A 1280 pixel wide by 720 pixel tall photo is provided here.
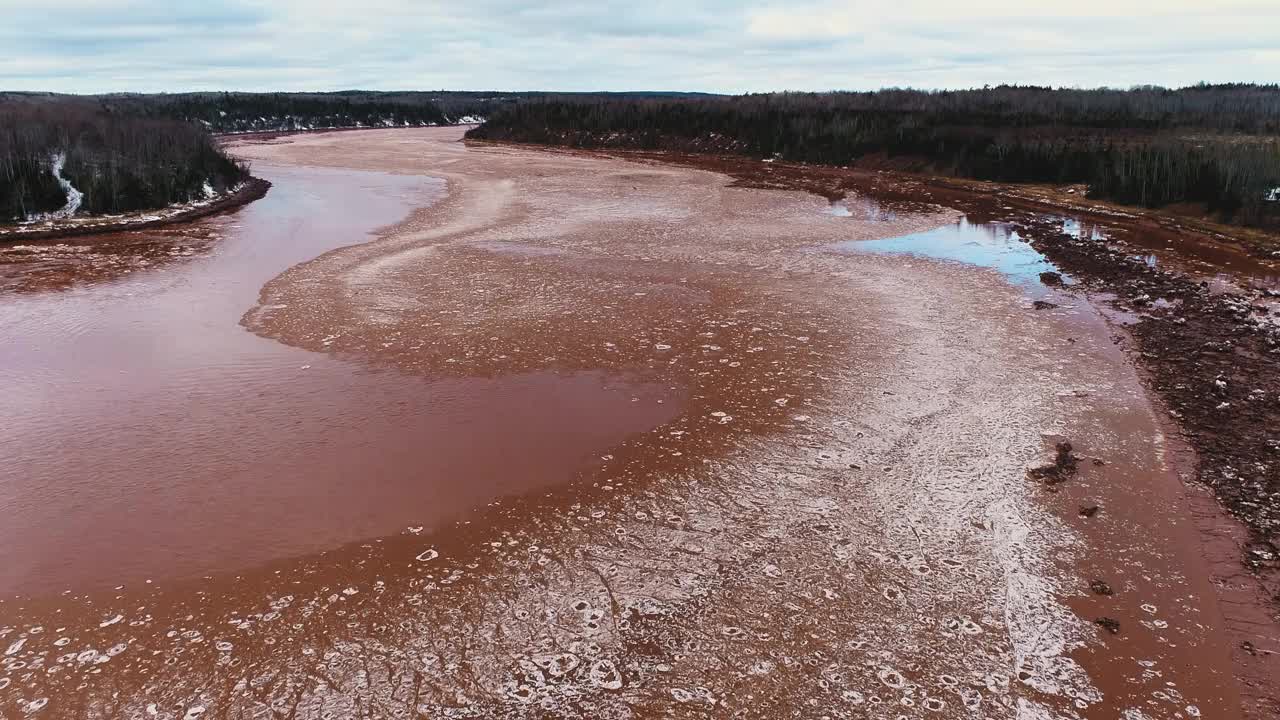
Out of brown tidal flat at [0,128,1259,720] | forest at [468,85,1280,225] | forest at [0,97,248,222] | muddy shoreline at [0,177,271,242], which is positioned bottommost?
brown tidal flat at [0,128,1259,720]

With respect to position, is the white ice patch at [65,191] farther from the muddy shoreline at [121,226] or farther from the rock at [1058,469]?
the rock at [1058,469]

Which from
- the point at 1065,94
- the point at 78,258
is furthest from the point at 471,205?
the point at 1065,94

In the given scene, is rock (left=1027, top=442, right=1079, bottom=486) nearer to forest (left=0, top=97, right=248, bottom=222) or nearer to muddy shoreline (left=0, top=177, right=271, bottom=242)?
muddy shoreline (left=0, top=177, right=271, bottom=242)

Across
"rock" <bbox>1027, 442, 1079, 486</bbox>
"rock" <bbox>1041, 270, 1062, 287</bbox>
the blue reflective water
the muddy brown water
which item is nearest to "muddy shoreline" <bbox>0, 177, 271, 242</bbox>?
the muddy brown water

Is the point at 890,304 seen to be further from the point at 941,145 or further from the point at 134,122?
the point at 134,122

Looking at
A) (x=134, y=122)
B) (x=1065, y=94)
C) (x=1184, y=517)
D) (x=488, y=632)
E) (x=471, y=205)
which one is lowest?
(x=488, y=632)

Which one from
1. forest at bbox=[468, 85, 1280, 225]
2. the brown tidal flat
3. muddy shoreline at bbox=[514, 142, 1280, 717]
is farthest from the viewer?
forest at bbox=[468, 85, 1280, 225]

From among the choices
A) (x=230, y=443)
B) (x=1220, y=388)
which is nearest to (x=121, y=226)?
(x=230, y=443)
